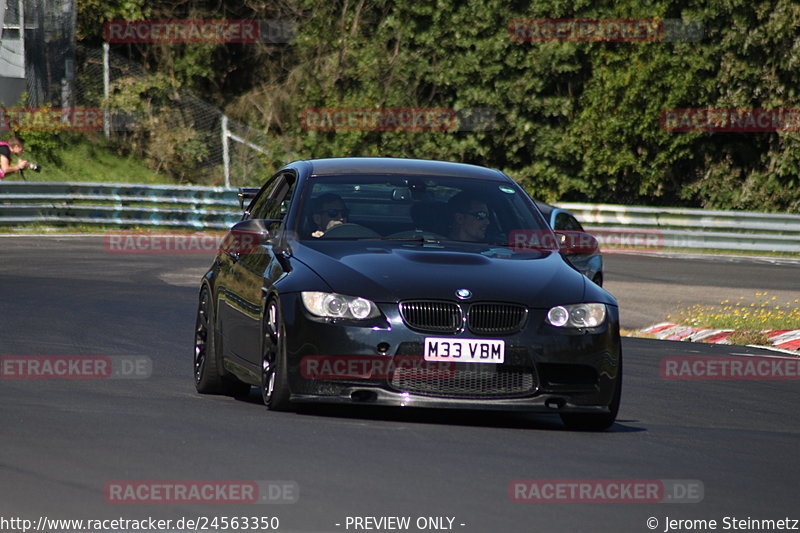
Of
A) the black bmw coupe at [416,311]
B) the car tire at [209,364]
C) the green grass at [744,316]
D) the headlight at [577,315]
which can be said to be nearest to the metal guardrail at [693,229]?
the green grass at [744,316]

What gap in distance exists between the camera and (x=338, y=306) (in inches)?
336

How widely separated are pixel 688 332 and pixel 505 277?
30.7 ft

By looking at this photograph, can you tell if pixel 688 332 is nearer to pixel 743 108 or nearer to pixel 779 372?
pixel 779 372

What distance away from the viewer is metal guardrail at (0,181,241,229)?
30047mm

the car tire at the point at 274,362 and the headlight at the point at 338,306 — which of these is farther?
the car tire at the point at 274,362

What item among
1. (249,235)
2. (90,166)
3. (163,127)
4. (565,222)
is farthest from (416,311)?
(163,127)

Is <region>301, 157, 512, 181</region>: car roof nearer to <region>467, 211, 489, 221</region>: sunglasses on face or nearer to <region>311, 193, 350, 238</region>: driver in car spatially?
<region>311, 193, 350, 238</region>: driver in car

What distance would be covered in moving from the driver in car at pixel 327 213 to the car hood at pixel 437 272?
250 mm

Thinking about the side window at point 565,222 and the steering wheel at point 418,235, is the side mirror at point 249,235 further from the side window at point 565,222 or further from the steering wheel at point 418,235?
the side window at point 565,222

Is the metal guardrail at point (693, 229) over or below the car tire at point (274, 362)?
below

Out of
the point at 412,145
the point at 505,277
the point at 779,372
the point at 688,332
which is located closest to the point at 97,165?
A: the point at 412,145

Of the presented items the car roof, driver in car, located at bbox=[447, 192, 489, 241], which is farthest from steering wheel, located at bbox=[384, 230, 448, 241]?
the car roof

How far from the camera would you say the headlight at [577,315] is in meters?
8.66

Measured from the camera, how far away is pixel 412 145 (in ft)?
123
